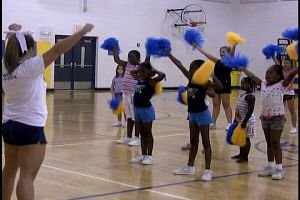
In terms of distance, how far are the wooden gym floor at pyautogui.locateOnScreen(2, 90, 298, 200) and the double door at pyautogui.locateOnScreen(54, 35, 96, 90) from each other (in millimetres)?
11395

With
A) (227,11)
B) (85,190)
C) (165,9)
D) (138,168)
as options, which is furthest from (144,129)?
(227,11)

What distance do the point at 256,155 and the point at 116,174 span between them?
98.1 inches

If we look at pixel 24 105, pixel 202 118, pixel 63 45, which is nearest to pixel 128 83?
pixel 202 118

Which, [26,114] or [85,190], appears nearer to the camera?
[26,114]

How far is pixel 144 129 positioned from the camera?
6895 millimetres

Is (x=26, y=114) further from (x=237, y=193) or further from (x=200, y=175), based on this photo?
(x=200, y=175)

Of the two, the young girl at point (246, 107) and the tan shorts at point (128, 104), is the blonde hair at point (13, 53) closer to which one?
the young girl at point (246, 107)

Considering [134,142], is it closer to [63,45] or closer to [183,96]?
[183,96]

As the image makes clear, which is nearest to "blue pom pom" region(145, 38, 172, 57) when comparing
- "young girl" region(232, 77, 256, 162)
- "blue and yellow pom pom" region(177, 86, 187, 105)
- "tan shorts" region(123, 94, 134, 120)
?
"blue and yellow pom pom" region(177, 86, 187, 105)

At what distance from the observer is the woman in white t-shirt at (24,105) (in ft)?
11.5

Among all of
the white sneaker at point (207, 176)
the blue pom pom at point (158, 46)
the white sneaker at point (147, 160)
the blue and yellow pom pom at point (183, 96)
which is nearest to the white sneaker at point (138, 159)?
the white sneaker at point (147, 160)

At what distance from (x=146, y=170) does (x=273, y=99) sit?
5.77ft

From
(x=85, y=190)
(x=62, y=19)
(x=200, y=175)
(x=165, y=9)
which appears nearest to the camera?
(x=85, y=190)

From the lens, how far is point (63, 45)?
3.37 metres
